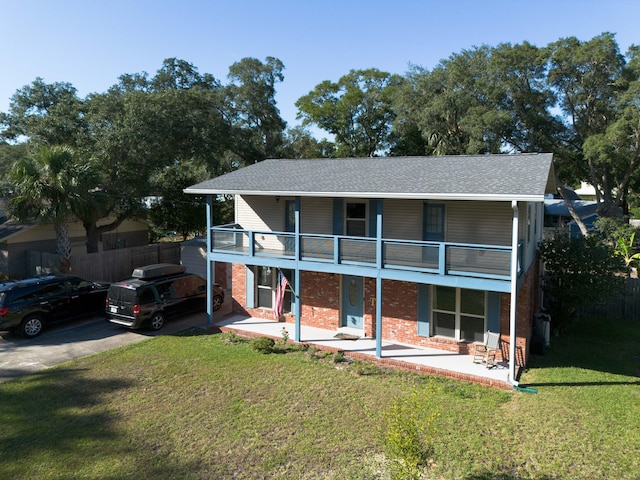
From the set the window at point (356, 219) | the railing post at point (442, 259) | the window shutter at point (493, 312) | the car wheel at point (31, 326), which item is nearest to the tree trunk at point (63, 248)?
the car wheel at point (31, 326)

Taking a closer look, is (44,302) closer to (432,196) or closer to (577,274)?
(432,196)

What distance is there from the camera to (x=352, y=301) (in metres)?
14.6

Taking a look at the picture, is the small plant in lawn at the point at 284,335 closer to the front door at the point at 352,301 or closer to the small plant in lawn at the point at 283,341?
the small plant in lawn at the point at 283,341

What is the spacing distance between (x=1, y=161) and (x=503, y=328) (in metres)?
26.8

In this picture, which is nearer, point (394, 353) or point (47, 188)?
point (394, 353)

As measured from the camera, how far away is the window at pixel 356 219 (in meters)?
14.2

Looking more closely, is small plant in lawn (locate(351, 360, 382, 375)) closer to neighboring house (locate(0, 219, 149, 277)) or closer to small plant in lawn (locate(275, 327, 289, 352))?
small plant in lawn (locate(275, 327, 289, 352))

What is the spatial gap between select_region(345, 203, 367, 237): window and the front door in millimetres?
1472

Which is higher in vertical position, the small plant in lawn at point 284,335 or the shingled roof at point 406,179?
the shingled roof at point 406,179

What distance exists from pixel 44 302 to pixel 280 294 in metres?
7.62

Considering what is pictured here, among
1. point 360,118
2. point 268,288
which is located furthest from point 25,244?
point 360,118

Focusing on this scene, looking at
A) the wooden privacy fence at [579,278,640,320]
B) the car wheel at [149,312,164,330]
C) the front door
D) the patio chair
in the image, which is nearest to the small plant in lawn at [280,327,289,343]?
the front door

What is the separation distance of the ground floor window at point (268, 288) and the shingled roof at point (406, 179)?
332 centimetres

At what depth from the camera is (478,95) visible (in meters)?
32.8
